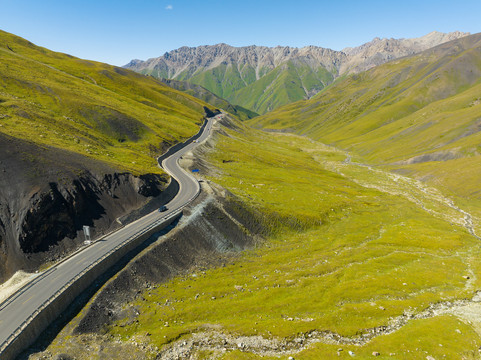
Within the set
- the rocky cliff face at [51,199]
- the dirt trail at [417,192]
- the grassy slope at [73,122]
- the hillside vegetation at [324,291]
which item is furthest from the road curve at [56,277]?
the dirt trail at [417,192]

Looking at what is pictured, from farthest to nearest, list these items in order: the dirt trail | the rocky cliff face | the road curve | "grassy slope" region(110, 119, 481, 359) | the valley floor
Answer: the dirt trail
the rocky cliff face
"grassy slope" region(110, 119, 481, 359)
the valley floor
the road curve

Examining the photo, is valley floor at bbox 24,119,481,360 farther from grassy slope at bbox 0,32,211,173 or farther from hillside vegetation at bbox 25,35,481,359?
grassy slope at bbox 0,32,211,173

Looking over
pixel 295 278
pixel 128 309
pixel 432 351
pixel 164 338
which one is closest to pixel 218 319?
pixel 164 338

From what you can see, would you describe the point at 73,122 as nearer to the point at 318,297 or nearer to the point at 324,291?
the point at 318,297

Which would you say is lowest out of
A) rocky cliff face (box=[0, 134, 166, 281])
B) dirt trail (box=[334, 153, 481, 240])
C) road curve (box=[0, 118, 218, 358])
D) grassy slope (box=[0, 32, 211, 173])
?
dirt trail (box=[334, 153, 481, 240])

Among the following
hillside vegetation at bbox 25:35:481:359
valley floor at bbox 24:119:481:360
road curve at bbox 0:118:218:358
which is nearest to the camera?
road curve at bbox 0:118:218:358

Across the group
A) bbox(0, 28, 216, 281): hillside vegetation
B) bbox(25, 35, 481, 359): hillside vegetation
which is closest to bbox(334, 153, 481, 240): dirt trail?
bbox(25, 35, 481, 359): hillside vegetation

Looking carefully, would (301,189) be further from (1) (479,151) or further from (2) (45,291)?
(1) (479,151)
